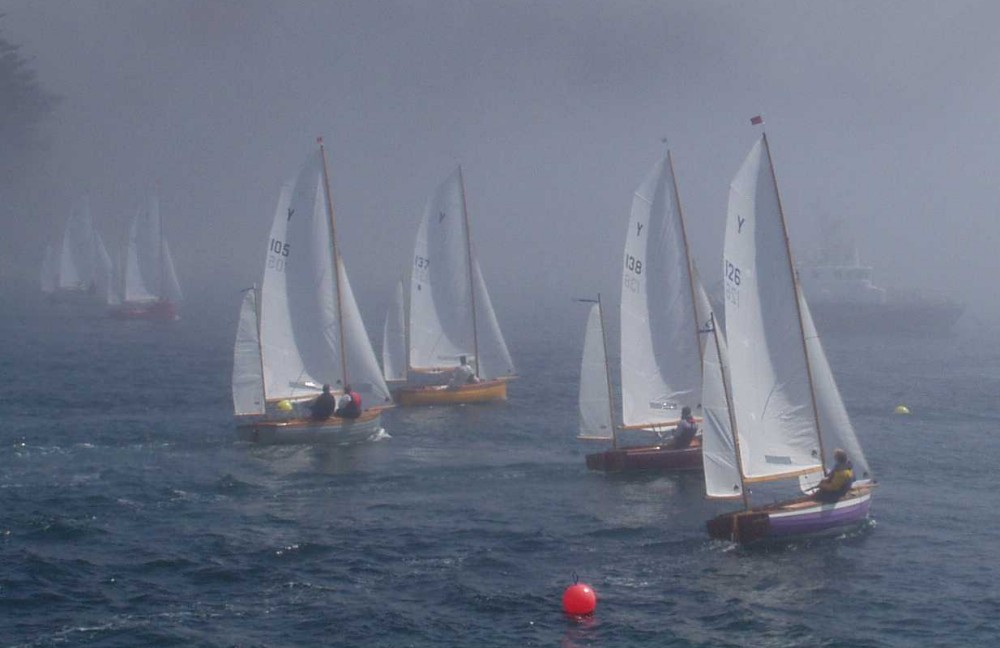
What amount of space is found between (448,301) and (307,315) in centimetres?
1273

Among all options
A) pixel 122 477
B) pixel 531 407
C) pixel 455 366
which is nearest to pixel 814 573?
pixel 122 477

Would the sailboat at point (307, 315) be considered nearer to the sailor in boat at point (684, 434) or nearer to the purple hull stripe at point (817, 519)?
the sailor in boat at point (684, 434)

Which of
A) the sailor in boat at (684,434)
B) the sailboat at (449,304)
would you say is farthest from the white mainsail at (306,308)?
the sailor in boat at (684,434)

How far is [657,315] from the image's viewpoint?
148 ft

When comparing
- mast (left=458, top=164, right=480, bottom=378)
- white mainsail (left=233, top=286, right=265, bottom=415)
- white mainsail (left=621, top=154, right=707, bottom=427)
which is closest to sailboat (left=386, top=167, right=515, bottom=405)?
mast (left=458, top=164, right=480, bottom=378)

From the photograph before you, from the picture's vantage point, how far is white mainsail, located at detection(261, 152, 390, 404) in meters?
51.0

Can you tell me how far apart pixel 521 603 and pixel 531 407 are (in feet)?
105

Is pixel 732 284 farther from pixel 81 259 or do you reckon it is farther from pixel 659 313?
pixel 81 259

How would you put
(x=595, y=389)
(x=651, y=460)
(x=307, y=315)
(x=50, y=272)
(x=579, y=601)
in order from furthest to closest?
(x=50, y=272), (x=307, y=315), (x=595, y=389), (x=651, y=460), (x=579, y=601)

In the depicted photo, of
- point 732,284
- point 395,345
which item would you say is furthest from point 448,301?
point 732,284

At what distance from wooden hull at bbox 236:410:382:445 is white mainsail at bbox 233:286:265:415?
130 centimetres

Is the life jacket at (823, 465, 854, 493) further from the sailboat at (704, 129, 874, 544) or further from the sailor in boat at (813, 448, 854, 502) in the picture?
the sailboat at (704, 129, 874, 544)

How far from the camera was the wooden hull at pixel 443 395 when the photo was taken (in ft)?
193

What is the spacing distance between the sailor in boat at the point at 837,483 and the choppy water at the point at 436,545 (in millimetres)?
1234
